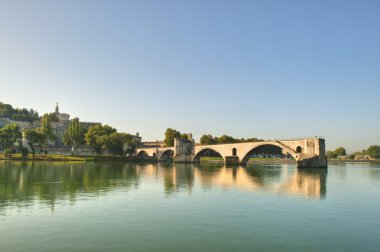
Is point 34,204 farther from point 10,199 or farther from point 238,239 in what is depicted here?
point 238,239

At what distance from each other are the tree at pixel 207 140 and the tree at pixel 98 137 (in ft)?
128

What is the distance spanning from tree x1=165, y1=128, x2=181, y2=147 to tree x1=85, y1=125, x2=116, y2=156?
2316cm

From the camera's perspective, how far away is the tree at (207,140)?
5541 inches

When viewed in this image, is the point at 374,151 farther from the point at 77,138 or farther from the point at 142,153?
the point at 77,138

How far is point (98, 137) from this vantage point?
11806 centimetres

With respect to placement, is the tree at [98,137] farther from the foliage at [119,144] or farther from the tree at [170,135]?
the tree at [170,135]

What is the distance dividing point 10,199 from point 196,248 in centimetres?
1729

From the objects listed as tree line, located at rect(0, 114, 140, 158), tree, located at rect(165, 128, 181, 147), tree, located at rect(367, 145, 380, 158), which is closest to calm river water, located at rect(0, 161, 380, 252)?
tree line, located at rect(0, 114, 140, 158)

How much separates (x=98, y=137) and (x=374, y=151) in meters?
145

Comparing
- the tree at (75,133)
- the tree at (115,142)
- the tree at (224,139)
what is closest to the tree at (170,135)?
the tree at (224,139)

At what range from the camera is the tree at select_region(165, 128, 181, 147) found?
136 m

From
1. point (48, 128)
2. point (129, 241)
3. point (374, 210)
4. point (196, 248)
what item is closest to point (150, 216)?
point (129, 241)

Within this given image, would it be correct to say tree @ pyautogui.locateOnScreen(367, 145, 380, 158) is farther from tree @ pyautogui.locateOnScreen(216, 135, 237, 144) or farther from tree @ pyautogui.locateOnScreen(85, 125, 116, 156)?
tree @ pyautogui.locateOnScreen(85, 125, 116, 156)

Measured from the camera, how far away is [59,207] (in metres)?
20.8
